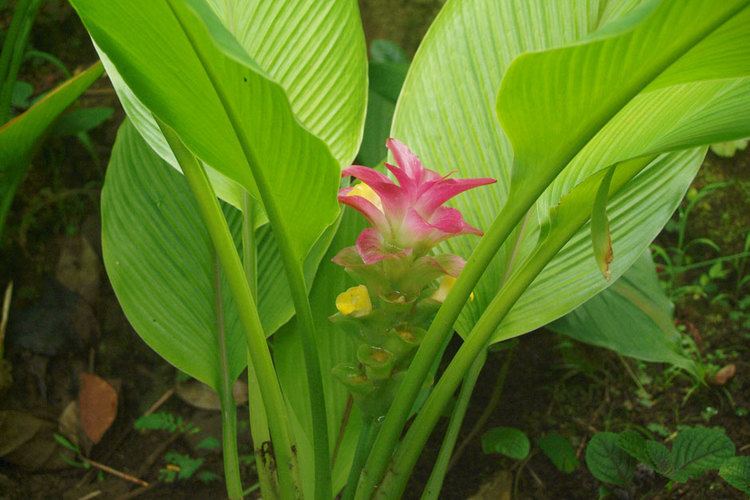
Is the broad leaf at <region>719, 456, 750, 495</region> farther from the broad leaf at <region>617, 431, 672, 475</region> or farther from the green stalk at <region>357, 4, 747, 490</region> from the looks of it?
the green stalk at <region>357, 4, 747, 490</region>

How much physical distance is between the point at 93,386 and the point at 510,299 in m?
0.87

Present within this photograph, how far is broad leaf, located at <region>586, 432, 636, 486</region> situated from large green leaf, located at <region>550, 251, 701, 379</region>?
0.13 m

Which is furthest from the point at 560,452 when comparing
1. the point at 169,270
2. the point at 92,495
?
the point at 92,495

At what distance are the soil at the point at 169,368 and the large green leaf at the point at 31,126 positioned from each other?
0.24m

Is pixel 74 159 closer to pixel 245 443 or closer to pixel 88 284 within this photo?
pixel 88 284

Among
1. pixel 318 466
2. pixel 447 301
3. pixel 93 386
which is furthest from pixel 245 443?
pixel 447 301

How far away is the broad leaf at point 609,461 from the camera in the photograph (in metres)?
0.94

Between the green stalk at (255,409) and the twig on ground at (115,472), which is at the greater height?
the green stalk at (255,409)

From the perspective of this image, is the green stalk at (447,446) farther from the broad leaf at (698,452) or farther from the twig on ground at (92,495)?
the twig on ground at (92,495)

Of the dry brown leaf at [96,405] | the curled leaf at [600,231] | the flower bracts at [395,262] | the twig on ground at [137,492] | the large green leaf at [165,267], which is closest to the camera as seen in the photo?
the curled leaf at [600,231]

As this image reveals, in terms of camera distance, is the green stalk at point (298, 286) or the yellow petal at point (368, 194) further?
the yellow petal at point (368, 194)

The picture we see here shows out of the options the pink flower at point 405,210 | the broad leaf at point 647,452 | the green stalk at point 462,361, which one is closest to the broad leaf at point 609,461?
the broad leaf at point 647,452

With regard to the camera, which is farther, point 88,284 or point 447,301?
point 88,284

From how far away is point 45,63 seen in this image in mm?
1558
